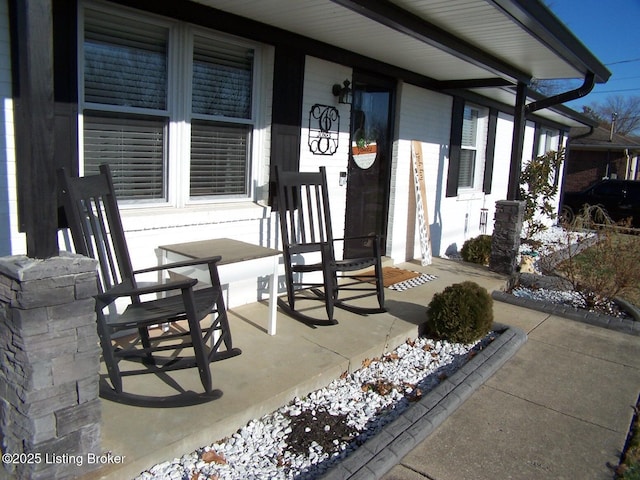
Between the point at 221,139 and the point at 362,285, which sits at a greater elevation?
the point at 221,139

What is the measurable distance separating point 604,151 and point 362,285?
19.5 m

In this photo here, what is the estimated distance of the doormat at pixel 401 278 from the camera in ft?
18.0

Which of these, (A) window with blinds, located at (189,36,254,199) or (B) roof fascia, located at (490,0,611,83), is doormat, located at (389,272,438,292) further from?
(B) roof fascia, located at (490,0,611,83)

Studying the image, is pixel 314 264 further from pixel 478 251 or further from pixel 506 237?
pixel 478 251

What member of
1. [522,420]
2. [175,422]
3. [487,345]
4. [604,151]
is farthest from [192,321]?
[604,151]

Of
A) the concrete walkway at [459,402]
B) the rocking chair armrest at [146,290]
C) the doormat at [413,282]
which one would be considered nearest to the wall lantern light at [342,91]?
the doormat at [413,282]

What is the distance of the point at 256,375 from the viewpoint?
310cm

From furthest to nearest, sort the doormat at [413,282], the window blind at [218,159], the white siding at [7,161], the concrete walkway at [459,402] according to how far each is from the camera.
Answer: the doormat at [413,282] < the window blind at [218,159] < the white siding at [7,161] < the concrete walkway at [459,402]

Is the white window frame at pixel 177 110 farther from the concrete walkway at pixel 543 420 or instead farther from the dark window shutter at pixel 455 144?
the dark window shutter at pixel 455 144

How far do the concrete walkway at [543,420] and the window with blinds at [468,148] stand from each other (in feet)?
14.0

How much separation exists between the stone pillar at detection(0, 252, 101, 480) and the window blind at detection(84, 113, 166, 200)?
1580 mm

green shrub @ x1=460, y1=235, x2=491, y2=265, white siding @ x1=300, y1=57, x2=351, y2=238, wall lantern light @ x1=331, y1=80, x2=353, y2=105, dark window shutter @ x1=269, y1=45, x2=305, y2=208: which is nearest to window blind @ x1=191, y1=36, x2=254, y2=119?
dark window shutter @ x1=269, y1=45, x2=305, y2=208

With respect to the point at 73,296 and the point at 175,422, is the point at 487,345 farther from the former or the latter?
the point at 73,296

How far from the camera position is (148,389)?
2834 mm
